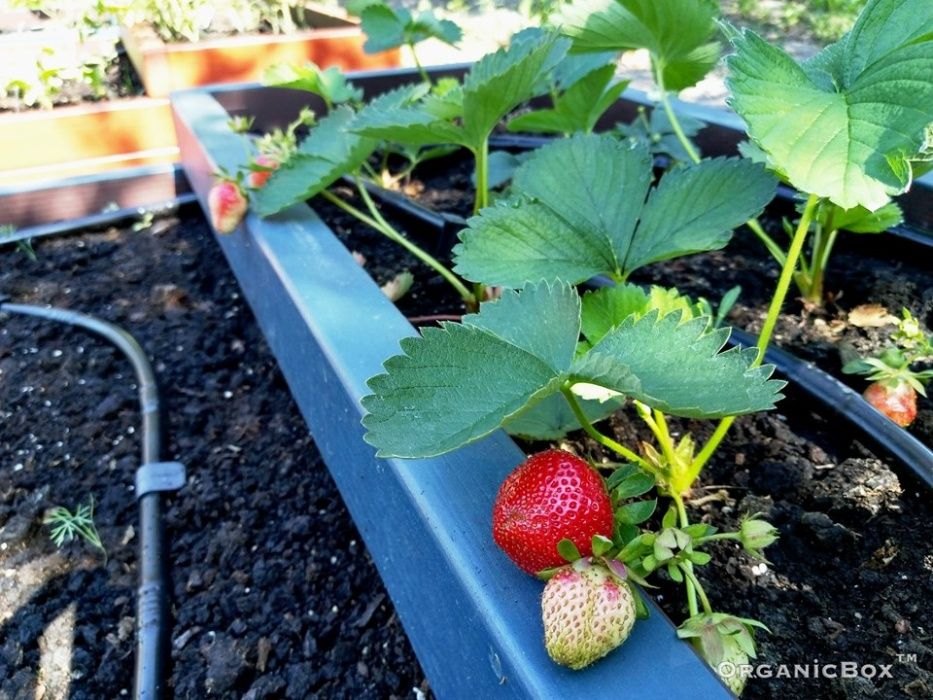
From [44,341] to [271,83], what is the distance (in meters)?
0.65

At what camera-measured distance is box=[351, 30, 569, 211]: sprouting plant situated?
88cm

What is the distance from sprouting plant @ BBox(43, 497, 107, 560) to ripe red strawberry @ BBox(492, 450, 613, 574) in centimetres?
70

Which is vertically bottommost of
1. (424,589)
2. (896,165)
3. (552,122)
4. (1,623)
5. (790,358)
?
(1,623)

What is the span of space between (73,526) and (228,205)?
1.87ft

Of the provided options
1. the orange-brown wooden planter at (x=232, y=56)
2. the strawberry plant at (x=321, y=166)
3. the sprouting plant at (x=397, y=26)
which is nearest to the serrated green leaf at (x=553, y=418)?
the strawberry plant at (x=321, y=166)

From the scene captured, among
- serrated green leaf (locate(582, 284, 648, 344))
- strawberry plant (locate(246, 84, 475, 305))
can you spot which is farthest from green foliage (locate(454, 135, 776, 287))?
strawberry plant (locate(246, 84, 475, 305))

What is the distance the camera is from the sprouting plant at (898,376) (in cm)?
90

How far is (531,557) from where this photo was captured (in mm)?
584

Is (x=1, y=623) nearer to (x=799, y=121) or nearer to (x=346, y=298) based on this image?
(x=346, y=298)

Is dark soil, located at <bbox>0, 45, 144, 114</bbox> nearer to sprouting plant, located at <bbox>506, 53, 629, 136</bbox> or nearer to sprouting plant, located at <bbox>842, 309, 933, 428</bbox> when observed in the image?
sprouting plant, located at <bbox>506, 53, 629, 136</bbox>

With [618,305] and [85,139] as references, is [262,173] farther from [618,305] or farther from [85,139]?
[85,139]

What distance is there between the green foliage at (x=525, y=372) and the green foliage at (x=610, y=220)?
20cm

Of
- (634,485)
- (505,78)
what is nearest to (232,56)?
Answer: (505,78)

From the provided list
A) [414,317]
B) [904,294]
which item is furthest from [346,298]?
[904,294]
